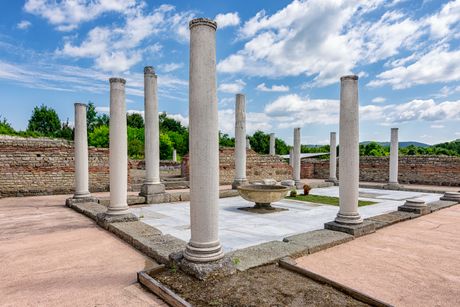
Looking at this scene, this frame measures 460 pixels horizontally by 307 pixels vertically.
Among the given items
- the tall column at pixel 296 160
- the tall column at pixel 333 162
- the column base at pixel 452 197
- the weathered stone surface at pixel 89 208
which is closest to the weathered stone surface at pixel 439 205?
the column base at pixel 452 197

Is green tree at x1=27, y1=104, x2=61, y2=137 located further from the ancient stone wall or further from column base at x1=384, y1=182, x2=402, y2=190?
column base at x1=384, y1=182, x2=402, y2=190

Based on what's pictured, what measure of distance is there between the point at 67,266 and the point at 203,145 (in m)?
2.82

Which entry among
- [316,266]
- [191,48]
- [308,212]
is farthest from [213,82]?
[308,212]

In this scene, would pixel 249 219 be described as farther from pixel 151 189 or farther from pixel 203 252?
pixel 151 189

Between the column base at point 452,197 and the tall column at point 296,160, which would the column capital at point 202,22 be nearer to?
the column base at point 452,197

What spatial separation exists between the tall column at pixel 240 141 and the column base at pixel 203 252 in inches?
350

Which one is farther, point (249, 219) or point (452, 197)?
point (452, 197)

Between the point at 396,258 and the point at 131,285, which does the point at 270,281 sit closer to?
the point at 131,285

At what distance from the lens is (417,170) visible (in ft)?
62.7

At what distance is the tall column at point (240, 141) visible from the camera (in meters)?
13.0

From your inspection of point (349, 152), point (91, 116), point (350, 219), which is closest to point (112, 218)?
point (350, 219)

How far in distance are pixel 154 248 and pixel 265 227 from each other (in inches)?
117

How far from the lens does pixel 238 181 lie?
1291 centimetres

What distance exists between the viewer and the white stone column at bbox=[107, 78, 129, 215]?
6656 mm
